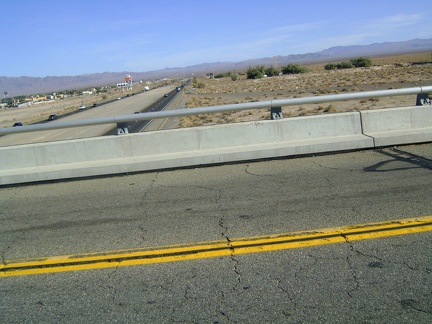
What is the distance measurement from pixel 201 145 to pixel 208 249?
4.84 meters

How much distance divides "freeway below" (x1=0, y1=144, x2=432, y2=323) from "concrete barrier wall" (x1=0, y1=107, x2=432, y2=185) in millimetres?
809

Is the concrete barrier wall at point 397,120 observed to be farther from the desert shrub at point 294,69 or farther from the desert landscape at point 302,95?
the desert shrub at point 294,69

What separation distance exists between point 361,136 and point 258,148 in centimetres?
245

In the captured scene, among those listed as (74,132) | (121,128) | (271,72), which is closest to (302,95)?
(74,132)

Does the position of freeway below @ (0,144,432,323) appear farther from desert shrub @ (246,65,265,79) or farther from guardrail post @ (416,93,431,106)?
desert shrub @ (246,65,265,79)

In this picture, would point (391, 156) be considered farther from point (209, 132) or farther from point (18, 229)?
point (18, 229)

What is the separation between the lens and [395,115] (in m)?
9.98

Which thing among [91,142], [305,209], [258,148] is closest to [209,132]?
[258,148]

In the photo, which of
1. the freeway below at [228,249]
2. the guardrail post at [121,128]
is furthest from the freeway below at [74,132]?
the freeway below at [228,249]

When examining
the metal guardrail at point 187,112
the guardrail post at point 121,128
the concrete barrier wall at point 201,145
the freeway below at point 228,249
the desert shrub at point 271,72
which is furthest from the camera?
the desert shrub at point 271,72

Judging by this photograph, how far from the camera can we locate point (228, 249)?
197 inches

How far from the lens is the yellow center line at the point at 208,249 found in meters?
4.90

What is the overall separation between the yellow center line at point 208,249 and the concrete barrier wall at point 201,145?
3966mm

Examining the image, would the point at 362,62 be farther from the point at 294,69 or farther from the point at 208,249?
the point at 208,249
